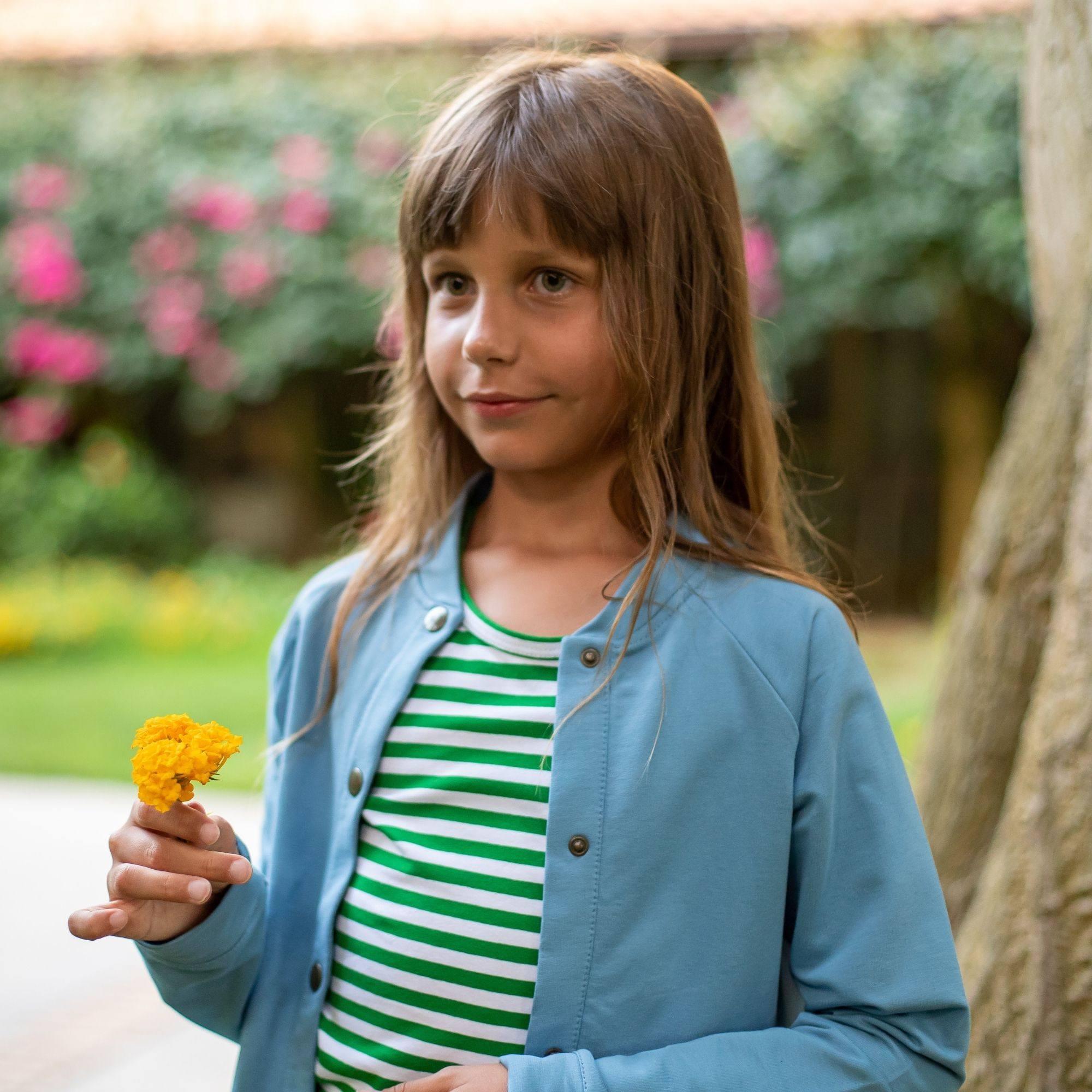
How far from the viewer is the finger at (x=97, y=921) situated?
119 cm

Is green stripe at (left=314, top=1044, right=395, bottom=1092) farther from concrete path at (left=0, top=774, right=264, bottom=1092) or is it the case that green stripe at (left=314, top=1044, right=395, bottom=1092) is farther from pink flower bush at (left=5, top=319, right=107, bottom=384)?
pink flower bush at (left=5, top=319, right=107, bottom=384)

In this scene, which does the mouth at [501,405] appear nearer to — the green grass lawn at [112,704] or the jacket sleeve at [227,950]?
the jacket sleeve at [227,950]

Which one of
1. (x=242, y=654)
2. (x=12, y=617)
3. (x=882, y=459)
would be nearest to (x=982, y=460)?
A: (x=882, y=459)

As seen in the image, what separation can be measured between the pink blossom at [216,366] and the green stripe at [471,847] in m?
6.75

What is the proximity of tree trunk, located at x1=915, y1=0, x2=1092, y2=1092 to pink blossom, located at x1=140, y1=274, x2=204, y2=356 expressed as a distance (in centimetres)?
625

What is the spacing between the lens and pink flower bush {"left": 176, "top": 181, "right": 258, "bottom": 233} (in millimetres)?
7383

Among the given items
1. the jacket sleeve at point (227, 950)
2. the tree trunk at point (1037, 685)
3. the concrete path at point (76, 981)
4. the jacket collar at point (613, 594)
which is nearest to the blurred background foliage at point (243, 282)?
the concrete path at point (76, 981)

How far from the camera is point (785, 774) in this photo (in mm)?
1232

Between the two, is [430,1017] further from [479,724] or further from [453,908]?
[479,724]

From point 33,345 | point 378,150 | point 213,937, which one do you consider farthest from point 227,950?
point 33,345

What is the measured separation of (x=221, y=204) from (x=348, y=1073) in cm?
683

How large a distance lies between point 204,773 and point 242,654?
5648mm

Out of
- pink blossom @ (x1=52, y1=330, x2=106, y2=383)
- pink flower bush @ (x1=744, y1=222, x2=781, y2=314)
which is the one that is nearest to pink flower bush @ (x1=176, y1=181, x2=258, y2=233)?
pink blossom @ (x1=52, y1=330, x2=106, y2=383)

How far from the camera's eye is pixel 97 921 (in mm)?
1193
